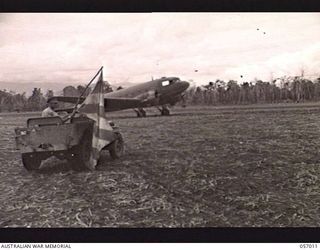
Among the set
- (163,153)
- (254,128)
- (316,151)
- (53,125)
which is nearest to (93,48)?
(53,125)

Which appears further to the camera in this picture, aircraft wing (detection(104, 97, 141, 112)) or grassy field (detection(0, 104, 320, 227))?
aircraft wing (detection(104, 97, 141, 112))

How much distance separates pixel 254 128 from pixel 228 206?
21.5 inches

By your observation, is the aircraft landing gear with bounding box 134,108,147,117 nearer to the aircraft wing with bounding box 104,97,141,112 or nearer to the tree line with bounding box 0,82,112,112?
the aircraft wing with bounding box 104,97,141,112

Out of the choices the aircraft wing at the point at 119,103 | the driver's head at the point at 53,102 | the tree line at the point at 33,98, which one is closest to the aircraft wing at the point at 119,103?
the aircraft wing at the point at 119,103

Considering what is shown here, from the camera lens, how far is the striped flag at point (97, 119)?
3.25 metres

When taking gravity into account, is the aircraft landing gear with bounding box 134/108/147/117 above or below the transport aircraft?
below

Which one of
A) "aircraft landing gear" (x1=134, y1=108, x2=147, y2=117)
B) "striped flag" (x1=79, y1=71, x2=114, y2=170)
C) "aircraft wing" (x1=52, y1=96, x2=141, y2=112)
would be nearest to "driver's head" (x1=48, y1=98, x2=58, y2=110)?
"striped flag" (x1=79, y1=71, x2=114, y2=170)

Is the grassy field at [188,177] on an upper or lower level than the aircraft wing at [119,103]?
lower

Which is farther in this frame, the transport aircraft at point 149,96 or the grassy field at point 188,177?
the transport aircraft at point 149,96

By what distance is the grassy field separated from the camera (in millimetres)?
3158

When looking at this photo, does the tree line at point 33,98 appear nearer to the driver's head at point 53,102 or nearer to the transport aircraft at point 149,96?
the driver's head at point 53,102

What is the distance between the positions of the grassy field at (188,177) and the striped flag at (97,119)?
67 mm

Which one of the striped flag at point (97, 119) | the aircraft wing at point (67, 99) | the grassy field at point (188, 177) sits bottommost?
the grassy field at point (188, 177)

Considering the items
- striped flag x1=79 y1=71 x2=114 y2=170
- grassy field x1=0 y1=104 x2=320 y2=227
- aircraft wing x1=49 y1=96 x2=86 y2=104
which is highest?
aircraft wing x1=49 y1=96 x2=86 y2=104
